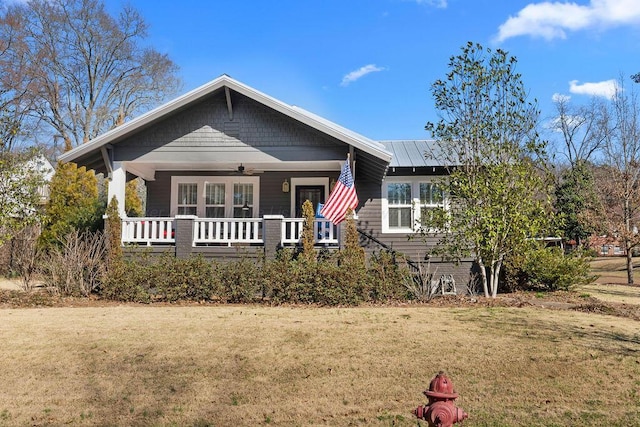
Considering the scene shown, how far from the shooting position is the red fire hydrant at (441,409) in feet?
8.28

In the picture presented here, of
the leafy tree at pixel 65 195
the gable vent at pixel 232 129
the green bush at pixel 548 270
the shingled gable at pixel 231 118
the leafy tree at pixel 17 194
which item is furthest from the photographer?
the leafy tree at pixel 65 195

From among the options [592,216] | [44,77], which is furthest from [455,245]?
[44,77]

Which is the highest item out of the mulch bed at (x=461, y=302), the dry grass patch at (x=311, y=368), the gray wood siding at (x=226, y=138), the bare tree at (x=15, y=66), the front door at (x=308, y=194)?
the bare tree at (x=15, y=66)

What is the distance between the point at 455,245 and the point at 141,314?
716 cm

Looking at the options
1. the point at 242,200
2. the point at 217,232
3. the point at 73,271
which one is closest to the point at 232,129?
the point at 217,232

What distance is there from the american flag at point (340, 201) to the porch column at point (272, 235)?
1.32 metres

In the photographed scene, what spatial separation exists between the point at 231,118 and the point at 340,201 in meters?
→ 4.03

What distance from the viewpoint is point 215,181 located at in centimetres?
A: 1630

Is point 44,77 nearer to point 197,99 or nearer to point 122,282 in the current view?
point 197,99

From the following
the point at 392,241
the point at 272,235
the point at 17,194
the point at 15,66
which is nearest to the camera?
the point at 17,194

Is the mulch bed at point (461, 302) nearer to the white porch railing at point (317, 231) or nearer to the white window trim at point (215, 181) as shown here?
the white porch railing at point (317, 231)

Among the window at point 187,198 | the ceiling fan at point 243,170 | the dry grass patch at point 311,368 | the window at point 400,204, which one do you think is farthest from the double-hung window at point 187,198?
the dry grass patch at point 311,368

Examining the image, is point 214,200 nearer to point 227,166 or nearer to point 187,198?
point 187,198

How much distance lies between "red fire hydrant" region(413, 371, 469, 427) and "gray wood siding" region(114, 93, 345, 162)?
434 inches
